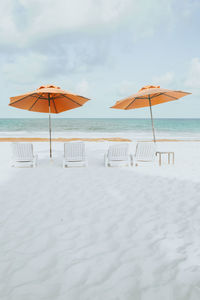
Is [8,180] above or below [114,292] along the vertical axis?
above

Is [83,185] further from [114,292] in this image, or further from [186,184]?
[114,292]

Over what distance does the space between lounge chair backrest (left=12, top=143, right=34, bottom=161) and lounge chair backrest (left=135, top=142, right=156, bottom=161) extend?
11.4 ft

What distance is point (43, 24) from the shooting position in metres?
13.3

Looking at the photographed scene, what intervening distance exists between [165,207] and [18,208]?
2.57m

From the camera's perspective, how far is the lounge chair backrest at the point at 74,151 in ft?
21.3

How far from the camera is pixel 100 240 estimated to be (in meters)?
2.59

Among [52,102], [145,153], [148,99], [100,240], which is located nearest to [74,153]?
[52,102]

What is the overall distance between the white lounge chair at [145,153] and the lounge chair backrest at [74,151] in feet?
5.66

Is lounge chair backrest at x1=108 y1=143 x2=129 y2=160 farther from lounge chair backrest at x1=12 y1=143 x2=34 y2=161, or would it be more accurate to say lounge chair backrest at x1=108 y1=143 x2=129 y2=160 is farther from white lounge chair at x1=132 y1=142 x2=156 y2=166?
lounge chair backrest at x1=12 y1=143 x2=34 y2=161

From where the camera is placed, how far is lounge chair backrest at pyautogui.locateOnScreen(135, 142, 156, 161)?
6625 millimetres

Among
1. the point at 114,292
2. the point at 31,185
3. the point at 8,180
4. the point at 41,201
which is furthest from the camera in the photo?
the point at 8,180

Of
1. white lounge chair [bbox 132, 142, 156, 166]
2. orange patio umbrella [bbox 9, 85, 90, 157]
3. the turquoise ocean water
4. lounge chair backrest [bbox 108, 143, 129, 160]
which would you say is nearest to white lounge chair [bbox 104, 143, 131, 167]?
lounge chair backrest [bbox 108, 143, 129, 160]

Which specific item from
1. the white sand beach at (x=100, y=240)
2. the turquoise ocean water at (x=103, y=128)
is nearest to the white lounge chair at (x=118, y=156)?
the white sand beach at (x=100, y=240)

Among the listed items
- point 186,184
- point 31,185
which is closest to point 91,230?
point 31,185
